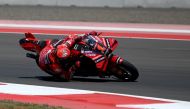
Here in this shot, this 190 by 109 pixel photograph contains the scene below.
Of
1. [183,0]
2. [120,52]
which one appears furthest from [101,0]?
[120,52]

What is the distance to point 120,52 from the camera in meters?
17.3

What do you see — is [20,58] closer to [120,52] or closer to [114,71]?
[120,52]

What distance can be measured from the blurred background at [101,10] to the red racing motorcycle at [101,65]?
1610 centimetres

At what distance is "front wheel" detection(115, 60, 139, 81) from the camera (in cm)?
1208

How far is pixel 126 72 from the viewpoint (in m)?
12.1

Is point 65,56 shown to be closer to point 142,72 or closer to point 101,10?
point 142,72

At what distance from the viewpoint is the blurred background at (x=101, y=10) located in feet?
97.9

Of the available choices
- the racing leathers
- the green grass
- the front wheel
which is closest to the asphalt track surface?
the front wheel

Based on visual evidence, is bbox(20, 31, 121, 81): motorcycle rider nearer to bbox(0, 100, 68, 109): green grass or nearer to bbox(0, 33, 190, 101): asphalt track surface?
bbox(0, 33, 190, 101): asphalt track surface

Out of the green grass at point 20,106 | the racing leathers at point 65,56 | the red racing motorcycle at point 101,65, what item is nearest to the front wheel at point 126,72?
the red racing motorcycle at point 101,65

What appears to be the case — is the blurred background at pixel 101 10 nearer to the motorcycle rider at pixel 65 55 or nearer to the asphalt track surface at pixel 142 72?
the asphalt track surface at pixel 142 72

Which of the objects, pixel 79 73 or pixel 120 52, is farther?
pixel 120 52

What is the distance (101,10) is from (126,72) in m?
20.9

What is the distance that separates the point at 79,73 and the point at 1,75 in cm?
183
